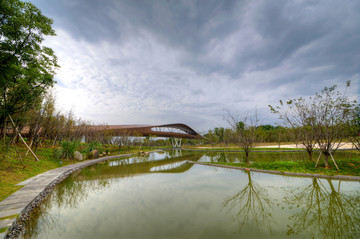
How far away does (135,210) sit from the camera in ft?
14.5

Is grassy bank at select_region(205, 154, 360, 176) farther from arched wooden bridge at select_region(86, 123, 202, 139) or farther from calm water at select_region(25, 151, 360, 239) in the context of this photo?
arched wooden bridge at select_region(86, 123, 202, 139)

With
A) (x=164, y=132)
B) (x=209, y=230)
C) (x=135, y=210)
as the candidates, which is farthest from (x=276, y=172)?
(x=164, y=132)

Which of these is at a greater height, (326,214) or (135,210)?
(326,214)

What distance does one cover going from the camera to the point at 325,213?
4059mm

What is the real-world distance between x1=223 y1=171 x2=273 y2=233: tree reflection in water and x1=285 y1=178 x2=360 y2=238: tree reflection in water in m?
0.56

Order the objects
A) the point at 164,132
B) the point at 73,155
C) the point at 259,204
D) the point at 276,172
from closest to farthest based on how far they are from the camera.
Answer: the point at 259,204, the point at 276,172, the point at 73,155, the point at 164,132

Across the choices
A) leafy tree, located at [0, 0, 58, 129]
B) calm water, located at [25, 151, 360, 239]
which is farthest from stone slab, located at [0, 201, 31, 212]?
leafy tree, located at [0, 0, 58, 129]

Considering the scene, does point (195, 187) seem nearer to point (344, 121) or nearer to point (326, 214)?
point (326, 214)

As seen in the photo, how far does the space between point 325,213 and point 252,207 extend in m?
1.86

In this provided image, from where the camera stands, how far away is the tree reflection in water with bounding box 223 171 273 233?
11.9ft

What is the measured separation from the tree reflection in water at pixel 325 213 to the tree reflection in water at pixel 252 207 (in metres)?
0.56

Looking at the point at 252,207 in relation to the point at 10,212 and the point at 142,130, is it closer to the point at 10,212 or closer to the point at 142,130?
the point at 10,212

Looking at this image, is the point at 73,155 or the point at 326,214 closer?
the point at 326,214

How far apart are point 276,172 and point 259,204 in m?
5.38
